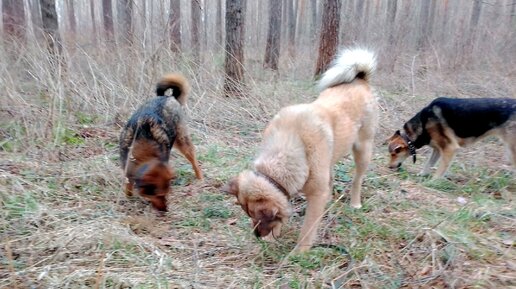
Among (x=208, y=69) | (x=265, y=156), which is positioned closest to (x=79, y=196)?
(x=265, y=156)

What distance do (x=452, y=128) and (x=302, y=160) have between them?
341cm

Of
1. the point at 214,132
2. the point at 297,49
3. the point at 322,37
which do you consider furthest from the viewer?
the point at 297,49

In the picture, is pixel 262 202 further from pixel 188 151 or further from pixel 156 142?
pixel 188 151

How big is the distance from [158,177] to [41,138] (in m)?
1.79

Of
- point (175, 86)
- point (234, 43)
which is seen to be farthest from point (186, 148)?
point (234, 43)

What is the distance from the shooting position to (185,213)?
3660 mm

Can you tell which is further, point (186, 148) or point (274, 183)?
point (186, 148)

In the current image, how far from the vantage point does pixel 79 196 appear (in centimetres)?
360

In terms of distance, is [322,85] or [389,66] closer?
[322,85]

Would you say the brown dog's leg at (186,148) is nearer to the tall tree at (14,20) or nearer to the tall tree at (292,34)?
the tall tree at (14,20)

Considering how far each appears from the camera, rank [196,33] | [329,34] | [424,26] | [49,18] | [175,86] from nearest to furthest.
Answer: [175,86]
[49,18]
[196,33]
[329,34]
[424,26]

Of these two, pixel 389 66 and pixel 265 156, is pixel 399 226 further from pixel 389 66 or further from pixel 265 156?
pixel 389 66

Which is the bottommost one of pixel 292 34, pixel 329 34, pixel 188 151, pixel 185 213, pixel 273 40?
pixel 292 34

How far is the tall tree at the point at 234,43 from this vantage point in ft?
23.8
